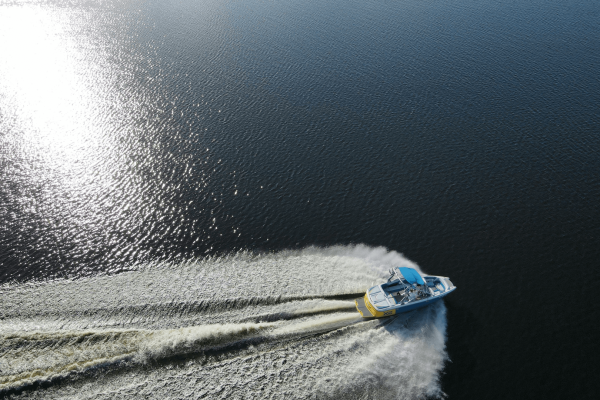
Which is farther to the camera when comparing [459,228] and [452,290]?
[459,228]

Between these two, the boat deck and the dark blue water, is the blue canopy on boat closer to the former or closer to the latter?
the dark blue water

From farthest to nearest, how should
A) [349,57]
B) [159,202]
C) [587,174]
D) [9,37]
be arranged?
[9,37], [349,57], [587,174], [159,202]

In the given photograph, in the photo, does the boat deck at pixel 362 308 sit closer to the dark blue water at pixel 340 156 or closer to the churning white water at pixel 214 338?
the churning white water at pixel 214 338

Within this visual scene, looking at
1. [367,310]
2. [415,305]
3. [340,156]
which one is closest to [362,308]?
[367,310]

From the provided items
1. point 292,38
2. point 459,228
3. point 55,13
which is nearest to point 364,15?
point 292,38

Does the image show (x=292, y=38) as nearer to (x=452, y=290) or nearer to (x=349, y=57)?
(x=349, y=57)

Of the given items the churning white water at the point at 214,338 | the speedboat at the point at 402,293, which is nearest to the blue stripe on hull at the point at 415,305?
the speedboat at the point at 402,293

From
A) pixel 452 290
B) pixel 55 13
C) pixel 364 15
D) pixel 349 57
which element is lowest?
pixel 452 290

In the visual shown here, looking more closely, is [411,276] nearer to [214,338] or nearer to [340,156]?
[214,338]
